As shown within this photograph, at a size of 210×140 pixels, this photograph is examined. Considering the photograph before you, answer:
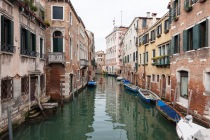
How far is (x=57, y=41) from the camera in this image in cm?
1518

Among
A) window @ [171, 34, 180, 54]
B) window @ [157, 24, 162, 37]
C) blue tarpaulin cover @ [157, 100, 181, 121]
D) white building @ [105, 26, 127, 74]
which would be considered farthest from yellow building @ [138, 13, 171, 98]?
white building @ [105, 26, 127, 74]

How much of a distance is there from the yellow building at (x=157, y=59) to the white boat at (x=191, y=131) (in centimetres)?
652

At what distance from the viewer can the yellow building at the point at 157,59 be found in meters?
15.0

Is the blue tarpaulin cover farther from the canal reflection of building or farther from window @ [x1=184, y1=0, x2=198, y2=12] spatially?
window @ [x1=184, y1=0, x2=198, y2=12]

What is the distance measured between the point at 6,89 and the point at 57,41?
765 cm

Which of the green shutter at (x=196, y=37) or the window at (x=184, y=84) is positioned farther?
the window at (x=184, y=84)

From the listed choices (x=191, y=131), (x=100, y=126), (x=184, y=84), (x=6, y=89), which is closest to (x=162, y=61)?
(x=184, y=84)

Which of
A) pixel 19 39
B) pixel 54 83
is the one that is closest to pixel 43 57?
pixel 54 83

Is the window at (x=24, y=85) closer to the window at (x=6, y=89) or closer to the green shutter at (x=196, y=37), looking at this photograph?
the window at (x=6, y=89)

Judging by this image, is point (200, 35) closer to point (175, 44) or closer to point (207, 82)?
point (207, 82)

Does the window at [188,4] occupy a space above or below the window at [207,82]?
above

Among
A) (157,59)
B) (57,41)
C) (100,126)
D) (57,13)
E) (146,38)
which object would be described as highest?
(57,13)

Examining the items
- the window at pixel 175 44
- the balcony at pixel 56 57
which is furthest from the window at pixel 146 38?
the balcony at pixel 56 57

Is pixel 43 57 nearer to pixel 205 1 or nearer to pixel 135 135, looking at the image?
pixel 135 135
